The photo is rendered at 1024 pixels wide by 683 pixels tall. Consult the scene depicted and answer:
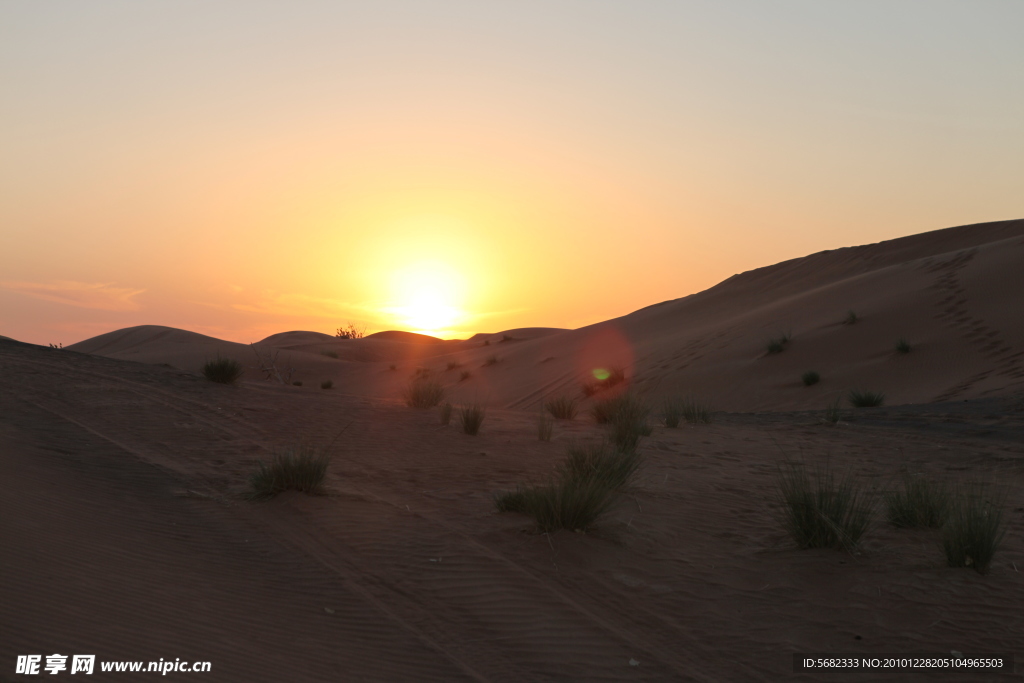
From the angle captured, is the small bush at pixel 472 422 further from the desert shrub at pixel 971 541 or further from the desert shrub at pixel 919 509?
the desert shrub at pixel 971 541

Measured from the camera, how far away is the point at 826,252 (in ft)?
140

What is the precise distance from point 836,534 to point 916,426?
882cm

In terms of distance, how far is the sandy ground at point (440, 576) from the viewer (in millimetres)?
4312

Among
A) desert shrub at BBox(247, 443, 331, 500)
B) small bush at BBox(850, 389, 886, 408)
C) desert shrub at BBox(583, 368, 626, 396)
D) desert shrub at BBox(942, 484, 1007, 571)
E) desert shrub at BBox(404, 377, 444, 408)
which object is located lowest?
desert shrub at BBox(942, 484, 1007, 571)

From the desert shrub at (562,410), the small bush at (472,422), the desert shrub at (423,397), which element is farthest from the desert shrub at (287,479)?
the desert shrub at (562,410)

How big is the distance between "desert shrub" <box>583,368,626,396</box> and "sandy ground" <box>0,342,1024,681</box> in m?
15.4

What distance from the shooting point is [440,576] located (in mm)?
5496

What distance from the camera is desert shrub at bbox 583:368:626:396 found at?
24895 mm

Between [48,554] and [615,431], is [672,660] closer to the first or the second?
[48,554]

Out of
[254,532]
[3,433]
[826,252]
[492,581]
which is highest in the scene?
[826,252]

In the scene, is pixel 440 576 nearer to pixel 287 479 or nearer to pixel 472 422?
pixel 287 479

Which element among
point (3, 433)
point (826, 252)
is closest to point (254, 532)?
point (3, 433)

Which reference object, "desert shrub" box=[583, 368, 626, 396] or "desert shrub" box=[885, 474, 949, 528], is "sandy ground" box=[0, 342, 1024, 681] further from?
"desert shrub" box=[583, 368, 626, 396]

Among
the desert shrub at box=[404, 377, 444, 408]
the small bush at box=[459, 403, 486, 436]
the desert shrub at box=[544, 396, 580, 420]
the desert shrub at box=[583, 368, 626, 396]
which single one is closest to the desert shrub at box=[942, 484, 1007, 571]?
the small bush at box=[459, 403, 486, 436]
